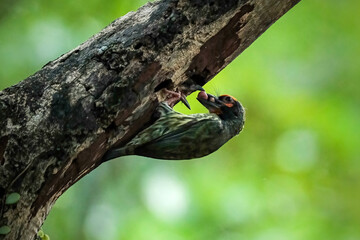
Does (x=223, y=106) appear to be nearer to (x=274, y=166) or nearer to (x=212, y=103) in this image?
(x=212, y=103)

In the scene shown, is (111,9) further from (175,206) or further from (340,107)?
(340,107)

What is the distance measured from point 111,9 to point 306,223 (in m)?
3.03

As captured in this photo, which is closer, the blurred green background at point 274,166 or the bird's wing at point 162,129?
the bird's wing at point 162,129

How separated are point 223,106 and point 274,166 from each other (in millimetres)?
3046

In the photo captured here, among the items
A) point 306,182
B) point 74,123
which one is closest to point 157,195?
point 306,182

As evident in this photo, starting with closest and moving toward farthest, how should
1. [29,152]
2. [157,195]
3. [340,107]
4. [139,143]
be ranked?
1. [29,152]
2. [139,143]
3. [157,195]
4. [340,107]

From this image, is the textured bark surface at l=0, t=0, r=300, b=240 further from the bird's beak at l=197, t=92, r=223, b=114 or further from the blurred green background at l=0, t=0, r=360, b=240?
the blurred green background at l=0, t=0, r=360, b=240

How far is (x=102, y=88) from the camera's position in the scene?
3461mm

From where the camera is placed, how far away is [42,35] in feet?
20.6

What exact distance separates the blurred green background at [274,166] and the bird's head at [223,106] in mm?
2300

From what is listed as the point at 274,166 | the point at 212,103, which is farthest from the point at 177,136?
the point at 274,166


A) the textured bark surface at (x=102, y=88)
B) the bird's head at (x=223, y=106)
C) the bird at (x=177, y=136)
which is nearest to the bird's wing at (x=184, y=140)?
the bird at (x=177, y=136)

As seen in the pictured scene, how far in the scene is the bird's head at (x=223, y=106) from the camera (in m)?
4.27

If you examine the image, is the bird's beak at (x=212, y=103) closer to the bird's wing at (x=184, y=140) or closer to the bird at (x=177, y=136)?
the bird at (x=177, y=136)
